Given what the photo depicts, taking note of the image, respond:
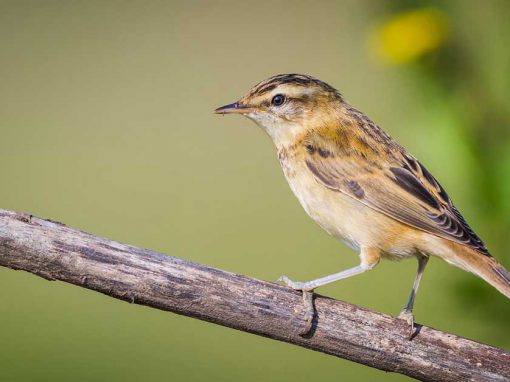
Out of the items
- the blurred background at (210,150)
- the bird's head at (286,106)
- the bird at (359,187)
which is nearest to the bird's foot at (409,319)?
the bird at (359,187)

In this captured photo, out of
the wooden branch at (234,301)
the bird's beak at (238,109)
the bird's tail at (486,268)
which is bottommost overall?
the wooden branch at (234,301)

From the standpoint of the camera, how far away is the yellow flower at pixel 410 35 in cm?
387

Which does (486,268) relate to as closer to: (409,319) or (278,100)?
(409,319)

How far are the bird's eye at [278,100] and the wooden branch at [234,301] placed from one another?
51.1 inches

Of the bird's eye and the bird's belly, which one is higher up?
the bird's eye

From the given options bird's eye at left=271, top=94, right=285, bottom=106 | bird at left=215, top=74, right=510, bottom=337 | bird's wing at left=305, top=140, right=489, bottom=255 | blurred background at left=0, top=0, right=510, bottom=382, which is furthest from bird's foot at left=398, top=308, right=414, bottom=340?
bird's eye at left=271, top=94, right=285, bottom=106

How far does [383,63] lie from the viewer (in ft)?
14.1

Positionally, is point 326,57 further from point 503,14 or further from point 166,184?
point 503,14

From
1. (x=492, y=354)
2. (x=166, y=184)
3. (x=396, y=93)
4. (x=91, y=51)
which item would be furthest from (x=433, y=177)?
(x=91, y=51)

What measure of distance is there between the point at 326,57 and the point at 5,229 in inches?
368

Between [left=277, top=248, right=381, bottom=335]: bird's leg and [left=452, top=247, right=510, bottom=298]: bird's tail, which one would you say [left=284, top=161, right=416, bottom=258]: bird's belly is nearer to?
[left=277, top=248, right=381, bottom=335]: bird's leg

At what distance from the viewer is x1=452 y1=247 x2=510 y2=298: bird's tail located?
3.73 meters

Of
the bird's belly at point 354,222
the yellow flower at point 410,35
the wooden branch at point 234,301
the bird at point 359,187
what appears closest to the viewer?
the wooden branch at point 234,301

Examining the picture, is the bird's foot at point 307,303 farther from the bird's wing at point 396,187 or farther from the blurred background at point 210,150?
the blurred background at point 210,150
